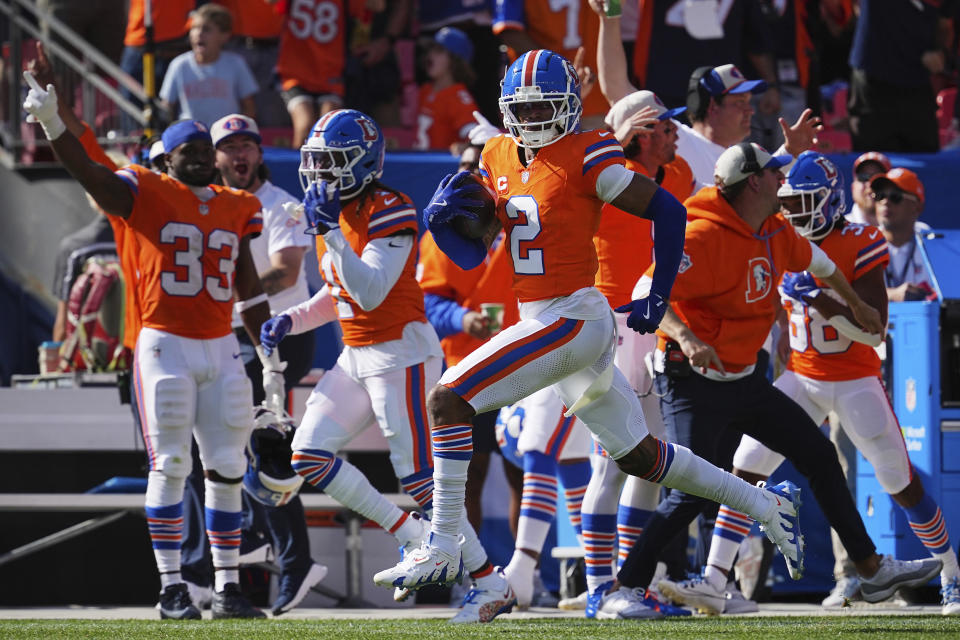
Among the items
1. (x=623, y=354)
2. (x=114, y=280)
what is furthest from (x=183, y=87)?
(x=623, y=354)

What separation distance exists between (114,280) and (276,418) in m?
2.33

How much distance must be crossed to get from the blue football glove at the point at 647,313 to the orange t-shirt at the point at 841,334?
5.52ft

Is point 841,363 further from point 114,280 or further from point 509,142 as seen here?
point 114,280

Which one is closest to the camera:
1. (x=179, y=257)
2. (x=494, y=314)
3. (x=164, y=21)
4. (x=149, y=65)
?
(x=179, y=257)

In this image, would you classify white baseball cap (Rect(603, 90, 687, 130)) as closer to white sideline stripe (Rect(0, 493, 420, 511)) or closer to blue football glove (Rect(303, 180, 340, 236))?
blue football glove (Rect(303, 180, 340, 236))

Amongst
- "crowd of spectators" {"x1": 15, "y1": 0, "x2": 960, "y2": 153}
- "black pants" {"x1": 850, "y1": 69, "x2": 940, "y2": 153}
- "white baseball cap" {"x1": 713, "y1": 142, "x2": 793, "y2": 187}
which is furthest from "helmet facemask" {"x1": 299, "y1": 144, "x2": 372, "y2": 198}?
"black pants" {"x1": 850, "y1": 69, "x2": 940, "y2": 153}

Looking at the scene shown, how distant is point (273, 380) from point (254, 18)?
3745mm

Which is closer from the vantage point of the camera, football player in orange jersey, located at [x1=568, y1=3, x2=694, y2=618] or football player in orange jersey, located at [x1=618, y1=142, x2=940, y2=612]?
football player in orange jersey, located at [x1=618, y1=142, x2=940, y2=612]

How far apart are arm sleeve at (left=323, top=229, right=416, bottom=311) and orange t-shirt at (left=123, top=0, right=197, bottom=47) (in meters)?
4.19

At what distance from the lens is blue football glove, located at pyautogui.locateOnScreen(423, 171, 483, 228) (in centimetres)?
493

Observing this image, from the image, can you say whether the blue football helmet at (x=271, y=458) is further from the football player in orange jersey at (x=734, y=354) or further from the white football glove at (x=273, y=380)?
the football player in orange jersey at (x=734, y=354)

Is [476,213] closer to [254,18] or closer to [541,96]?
[541,96]

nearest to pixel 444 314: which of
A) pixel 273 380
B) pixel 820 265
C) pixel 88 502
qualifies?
pixel 273 380

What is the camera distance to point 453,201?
194 inches
